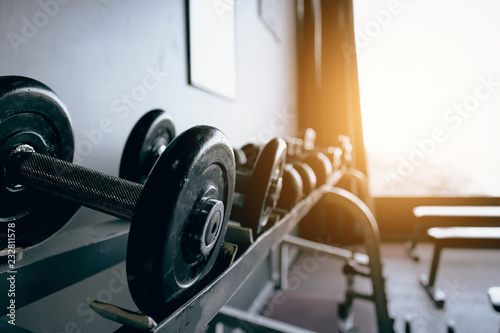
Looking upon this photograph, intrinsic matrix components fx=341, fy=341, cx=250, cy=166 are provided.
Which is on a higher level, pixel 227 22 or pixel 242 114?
pixel 227 22

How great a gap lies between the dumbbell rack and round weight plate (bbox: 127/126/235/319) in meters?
0.02

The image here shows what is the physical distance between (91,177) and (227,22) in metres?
1.06

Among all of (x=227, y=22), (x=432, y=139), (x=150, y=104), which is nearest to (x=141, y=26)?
(x=150, y=104)

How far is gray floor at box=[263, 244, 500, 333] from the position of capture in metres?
1.67

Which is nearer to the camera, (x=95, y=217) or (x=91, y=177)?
(x=91, y=177)

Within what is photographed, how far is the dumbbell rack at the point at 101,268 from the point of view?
1.01 feet

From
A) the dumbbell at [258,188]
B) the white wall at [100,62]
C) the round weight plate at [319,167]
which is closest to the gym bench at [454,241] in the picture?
the round weight plate at [319,167]

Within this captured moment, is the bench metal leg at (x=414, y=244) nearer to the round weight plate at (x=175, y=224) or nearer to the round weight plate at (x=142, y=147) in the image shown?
the round weight plate at (x=142, y=147)

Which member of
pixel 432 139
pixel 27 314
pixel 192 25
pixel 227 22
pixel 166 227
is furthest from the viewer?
pixel 432 139

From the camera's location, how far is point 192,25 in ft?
3.29

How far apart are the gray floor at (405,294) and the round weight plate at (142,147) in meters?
1.39

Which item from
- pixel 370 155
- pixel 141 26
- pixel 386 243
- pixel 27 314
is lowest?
pixel 386 243

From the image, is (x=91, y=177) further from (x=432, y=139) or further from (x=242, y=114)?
(x=432, y=139)

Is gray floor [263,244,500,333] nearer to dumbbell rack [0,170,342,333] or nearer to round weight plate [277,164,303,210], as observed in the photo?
round weight plate [277,164,303,210]
